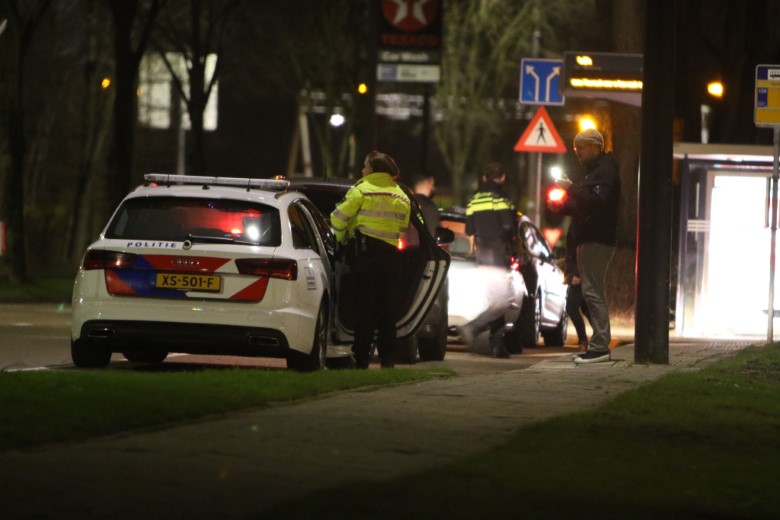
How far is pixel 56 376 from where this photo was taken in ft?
35.6

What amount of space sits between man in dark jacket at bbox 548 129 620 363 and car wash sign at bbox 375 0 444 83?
9.98 meters

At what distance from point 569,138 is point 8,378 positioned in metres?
21.3

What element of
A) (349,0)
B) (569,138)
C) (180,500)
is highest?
(349,0)

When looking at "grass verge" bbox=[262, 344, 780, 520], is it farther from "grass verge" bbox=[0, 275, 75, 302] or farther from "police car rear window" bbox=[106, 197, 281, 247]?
"grass verge" bbox=[0, 275, 75, 302]

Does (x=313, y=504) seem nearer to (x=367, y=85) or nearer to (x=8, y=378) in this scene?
(x=8, y=378)

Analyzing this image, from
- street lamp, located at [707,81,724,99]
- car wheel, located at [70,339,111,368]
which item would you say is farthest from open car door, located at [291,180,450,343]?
street lamp, located at [707,81,724,99]

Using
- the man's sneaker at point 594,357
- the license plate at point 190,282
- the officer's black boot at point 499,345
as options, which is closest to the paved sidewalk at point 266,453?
the license plate at point 190,282

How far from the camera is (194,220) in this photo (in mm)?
13023

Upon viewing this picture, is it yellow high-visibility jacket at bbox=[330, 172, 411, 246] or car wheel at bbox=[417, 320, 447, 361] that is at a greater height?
yellow high-visibility jacket at bbox=[330, 172, 411, 246]

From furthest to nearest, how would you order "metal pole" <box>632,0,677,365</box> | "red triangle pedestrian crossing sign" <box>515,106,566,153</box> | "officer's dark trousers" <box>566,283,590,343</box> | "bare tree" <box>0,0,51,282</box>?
"bare tree" <box>0,0,51,282</box>, "red triangle pedestrian crossing sign" <box>515,106,566,153</box>, "officer's dark trousers" <box>566,283,590,343</box>, "metal pole" <box>632,0,677,365</box>

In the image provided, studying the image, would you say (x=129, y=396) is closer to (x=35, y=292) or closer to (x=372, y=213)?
(x=372, y=213)

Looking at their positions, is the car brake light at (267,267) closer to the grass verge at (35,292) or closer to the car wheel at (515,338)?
the car wheel at (515,338)

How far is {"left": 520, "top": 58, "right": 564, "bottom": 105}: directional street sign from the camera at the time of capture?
79.3ft

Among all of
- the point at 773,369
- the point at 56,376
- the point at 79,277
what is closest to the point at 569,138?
the point at 773,369
